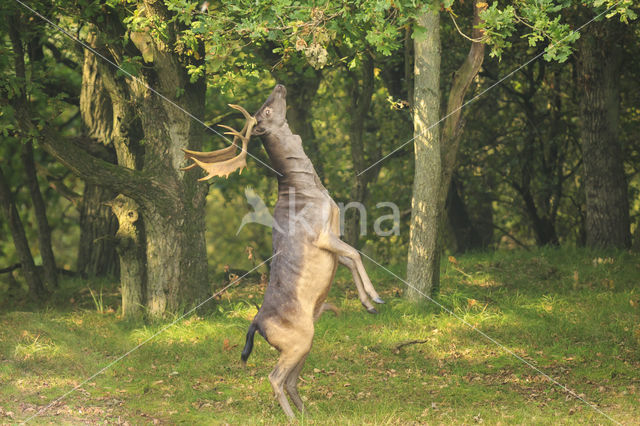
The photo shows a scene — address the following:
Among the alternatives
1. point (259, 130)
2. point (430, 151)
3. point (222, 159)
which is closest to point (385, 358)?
point (430, 151)

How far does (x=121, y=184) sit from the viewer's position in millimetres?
10070

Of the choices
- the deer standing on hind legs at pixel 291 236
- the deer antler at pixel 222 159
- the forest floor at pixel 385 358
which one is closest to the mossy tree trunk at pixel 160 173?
the forest floor at pixel 385 358

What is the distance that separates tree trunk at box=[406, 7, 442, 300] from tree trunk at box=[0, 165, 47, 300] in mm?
6831

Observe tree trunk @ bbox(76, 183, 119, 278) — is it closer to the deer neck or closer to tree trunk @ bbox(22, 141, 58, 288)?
tree trunk @ bbox(22, 141, 58, 288)

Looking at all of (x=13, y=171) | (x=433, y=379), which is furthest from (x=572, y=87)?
(x=13, y=171)

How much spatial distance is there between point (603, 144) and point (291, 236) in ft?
28.5

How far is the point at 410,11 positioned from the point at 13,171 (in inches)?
484

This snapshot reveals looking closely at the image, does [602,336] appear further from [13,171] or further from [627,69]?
[13,171]

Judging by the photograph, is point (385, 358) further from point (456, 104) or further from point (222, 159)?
point (222, 159)

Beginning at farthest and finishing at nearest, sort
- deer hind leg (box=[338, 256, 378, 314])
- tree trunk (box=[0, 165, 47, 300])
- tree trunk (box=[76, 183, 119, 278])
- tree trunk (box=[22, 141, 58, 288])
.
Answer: tree trunk (box=[76, 183, 119, 278])
tree trunk (box=[22, 141, 58, 288])
tree trunk (box=[0, 165, 47, 300])
deer hind leg (box=[338, 256, 378, 314])

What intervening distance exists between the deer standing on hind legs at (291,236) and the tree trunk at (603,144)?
827 centimetres

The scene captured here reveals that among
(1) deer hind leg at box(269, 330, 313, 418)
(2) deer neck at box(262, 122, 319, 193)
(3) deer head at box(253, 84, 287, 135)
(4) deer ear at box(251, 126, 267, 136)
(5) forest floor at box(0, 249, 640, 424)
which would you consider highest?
(3) deer head at box(253, 84, 287, 135)

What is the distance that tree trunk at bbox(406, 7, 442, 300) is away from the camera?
10.1 m

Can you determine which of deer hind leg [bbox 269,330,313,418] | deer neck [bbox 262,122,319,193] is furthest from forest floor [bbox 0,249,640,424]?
deer neck [bbox 262,122,319,193]
